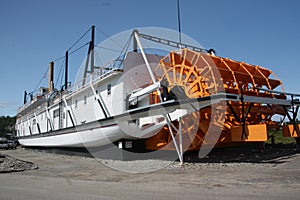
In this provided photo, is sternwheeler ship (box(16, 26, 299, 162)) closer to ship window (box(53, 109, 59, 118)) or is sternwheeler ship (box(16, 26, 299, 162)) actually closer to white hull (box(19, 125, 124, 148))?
white hull (box(19, 125, 124, 148))

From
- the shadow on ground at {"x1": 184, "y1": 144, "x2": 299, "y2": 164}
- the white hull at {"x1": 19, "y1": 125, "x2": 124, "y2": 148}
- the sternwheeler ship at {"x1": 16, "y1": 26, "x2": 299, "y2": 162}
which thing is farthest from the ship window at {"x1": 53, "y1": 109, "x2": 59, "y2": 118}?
the shadow on ground at {"x1": 184, "y1": 144, "x2": 299, "y2": 164}

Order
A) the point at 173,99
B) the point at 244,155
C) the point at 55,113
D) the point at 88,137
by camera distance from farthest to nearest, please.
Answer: the point at 55,113 → the point at 88,137 → the point at 244,155 → the point at 173,99

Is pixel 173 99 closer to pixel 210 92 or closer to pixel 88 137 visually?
pixel 210 92

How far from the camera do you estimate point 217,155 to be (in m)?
12.6

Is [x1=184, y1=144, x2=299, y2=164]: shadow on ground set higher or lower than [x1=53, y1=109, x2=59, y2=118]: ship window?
lower

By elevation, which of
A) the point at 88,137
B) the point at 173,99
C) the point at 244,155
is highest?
the point at 173,99

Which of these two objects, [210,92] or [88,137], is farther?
[88,137]

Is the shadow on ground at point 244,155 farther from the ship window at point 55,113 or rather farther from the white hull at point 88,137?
the ship window at point 55,113

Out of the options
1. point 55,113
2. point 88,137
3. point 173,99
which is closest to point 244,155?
point 173,99

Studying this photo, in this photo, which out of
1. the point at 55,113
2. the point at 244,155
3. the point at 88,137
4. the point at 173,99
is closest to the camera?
the point at 173,99

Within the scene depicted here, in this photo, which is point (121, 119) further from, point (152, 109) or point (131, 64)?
point (131, 64)

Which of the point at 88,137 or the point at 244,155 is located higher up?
the point at 88,137

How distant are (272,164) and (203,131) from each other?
353cm

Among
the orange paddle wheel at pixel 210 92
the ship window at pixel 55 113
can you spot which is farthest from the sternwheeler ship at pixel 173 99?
the ship window at pixel 55 113
